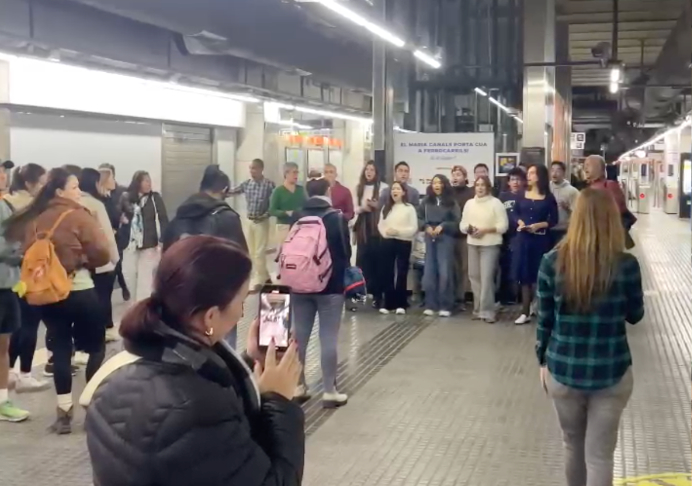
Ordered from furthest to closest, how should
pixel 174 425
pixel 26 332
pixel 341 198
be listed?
pixel 341 198, pixel 26 332, pixel 174 425

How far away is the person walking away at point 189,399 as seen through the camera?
1.66m

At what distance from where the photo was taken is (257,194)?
11367 mm

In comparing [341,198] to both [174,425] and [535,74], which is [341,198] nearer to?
[535,74]

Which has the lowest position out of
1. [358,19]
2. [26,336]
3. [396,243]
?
[26,336]

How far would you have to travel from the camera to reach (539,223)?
8.61 m

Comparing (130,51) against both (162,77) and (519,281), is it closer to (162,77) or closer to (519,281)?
(162,77)

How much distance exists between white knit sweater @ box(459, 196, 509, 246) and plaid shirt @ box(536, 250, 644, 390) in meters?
5.30

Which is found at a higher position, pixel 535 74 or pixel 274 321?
pixel 535 74

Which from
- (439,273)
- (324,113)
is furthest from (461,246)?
(324,113)

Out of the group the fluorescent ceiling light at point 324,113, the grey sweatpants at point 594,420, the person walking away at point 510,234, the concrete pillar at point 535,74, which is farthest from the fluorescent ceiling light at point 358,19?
the fluorescent ceiling light at point 324,113

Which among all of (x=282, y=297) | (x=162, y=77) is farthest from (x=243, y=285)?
(x=162, y=77)

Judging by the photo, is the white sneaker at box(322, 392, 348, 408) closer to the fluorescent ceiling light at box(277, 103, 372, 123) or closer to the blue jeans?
the blue jeans

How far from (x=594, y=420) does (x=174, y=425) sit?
2.29 metres

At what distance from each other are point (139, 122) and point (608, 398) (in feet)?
34.2
